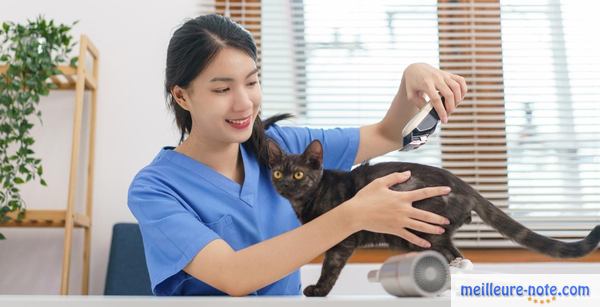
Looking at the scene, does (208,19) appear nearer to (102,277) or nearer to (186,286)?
(186,286)

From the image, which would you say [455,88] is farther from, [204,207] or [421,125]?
[204,207]

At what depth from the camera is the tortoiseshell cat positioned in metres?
0.92

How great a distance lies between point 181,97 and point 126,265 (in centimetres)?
140

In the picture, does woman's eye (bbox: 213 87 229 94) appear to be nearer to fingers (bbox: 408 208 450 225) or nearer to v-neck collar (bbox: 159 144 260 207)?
v-neck collar (bbox: 159 144 260 207)

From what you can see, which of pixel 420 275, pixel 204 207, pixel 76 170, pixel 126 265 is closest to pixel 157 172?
pixel 204 207

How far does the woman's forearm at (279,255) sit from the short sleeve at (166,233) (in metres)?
0.09

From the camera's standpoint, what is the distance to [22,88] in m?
2.38

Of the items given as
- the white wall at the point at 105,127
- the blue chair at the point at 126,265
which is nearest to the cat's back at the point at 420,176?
the blue chair at the point at 126,265

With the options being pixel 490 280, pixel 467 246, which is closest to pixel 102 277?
pixel 467 246

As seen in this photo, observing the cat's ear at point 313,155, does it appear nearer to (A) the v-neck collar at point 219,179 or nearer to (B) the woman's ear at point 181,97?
(A) the v-neck collar at point 219,179

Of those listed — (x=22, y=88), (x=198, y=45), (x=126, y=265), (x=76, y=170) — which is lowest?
(x=126, y=265)

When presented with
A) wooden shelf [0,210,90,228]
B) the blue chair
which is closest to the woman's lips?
the blue chair

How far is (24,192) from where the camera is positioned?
2.60 m

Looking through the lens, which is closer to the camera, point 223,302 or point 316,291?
point 223,302
